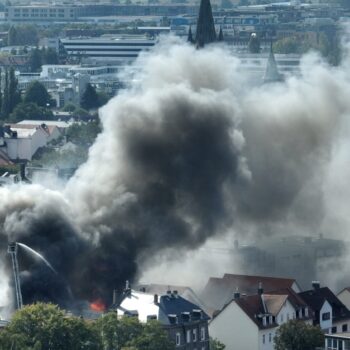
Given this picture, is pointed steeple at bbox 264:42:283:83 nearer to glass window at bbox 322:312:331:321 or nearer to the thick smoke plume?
the thick smoke plume

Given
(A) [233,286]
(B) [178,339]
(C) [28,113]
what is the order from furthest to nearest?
(C) [28,113] → (A) [233,286] → (B) [178,339]

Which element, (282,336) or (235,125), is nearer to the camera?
(282,336)

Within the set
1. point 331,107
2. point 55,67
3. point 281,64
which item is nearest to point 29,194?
point 331,107

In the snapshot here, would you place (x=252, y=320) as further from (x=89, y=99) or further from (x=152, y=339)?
(x=89, y=99)

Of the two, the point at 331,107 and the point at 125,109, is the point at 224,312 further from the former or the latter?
the point at 331,107

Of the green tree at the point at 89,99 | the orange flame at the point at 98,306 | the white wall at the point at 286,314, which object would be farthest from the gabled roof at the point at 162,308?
the green tree at the point at 89,99

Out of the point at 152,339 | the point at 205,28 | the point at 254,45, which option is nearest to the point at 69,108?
the point at 205,28
